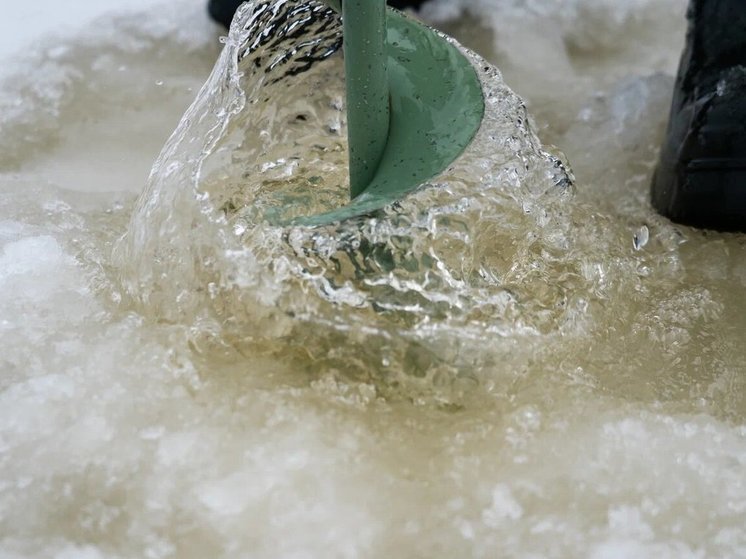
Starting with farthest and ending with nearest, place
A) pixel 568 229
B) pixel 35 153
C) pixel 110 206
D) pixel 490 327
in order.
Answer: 1. pixel 35 153
2. pixel 110 206
3. pixel 568 229
4. pixel 490 327

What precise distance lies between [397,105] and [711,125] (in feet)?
1.55

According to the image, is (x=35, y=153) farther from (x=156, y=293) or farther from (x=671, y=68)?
(x=671, y=68)

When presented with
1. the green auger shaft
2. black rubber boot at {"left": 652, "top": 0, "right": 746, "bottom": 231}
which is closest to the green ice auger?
the green auger shaft

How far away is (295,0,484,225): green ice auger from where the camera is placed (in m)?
0.92

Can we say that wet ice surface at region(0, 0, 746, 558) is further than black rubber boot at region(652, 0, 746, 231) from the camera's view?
No

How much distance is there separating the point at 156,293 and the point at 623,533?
58cm

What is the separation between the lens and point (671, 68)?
173 centimetres

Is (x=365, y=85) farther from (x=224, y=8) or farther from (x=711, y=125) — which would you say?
(x=224, y=8)

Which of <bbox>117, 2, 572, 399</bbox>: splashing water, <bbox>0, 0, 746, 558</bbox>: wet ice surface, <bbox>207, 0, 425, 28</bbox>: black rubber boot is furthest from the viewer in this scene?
<bbox>207, 0, 425, 28</bbox>: black rubber boot

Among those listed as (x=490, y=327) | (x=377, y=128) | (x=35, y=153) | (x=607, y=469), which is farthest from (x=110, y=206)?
(x=607, y=469)

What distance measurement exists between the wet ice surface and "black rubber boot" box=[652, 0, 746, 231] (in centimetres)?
6

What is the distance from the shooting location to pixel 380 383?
0.97m

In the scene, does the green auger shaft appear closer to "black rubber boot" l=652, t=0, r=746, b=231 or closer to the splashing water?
the splashing water

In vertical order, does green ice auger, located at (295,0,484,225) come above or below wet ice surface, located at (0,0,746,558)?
above
